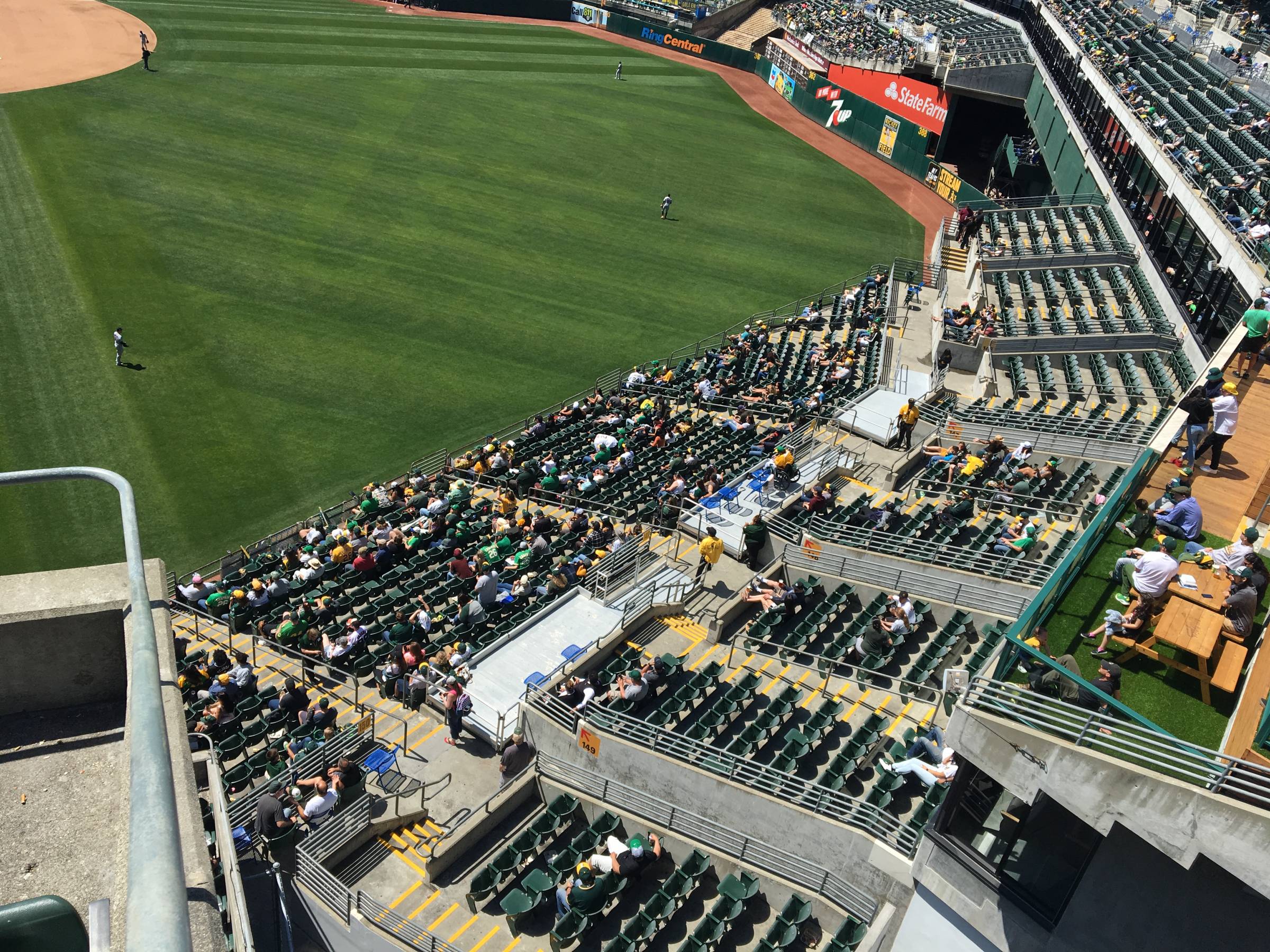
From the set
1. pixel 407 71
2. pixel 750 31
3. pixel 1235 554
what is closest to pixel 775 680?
pixel 1235 554

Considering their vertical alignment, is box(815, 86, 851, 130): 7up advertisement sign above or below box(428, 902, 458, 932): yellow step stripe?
above

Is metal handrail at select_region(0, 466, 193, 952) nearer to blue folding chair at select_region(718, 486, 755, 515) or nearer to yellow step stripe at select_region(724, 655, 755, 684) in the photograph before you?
yellow step stripe at select_region(724, 655, 755, 684)

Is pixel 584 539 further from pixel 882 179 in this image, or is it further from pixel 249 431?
pixel 882 179

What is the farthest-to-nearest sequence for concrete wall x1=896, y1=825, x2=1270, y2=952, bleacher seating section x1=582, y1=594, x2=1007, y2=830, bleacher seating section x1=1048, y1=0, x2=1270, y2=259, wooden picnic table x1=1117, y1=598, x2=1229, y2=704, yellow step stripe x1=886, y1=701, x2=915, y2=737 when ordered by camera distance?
bleacher seating section x1=1048, y1=0, x2=1270, y2=259
yellow step stripe x1=886, y1=701, x2=915, y2=737
bleacher seating section x1=582, y1=594, x2=1007, y2=830
wooden picnic table x1=1117, y1=598, x2=1229, y2=704
concrete wall x1=896, y1=825, x2=1270, y2=952

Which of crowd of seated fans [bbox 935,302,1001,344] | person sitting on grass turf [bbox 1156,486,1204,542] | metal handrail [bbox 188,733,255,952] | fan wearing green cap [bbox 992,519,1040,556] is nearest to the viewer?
metal handrail [bbox 188,733,255,952]

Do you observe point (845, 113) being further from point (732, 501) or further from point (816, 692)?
point (816, 692)

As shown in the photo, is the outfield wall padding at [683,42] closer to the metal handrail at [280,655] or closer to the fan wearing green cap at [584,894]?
the metal handrail at [280,655]

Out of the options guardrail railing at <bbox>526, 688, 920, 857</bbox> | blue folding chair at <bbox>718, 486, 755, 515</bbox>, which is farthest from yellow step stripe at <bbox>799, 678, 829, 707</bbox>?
blue folding chair at <bbox>718, 486, 755, 515</bbox>
